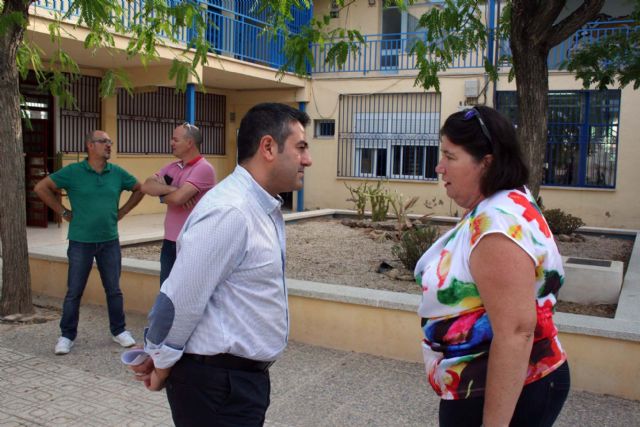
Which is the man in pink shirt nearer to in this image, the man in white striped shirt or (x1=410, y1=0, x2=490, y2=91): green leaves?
(x1=410, y1=0, x2=490, y2=91): green leaves

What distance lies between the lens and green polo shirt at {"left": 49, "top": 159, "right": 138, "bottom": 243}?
5.45m

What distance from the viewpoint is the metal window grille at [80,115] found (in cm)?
1406

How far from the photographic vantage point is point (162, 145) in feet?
55.0

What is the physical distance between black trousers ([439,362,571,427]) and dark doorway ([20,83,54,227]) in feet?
40.5

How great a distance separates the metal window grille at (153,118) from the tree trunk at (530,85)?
33.2 feet

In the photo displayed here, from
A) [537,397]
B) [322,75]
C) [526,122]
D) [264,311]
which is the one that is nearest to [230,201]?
[264,311]

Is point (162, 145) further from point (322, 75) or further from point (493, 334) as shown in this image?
point (493, 334)

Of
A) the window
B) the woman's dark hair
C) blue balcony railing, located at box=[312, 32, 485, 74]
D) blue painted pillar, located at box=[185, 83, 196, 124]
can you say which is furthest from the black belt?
the window

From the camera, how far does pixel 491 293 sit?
1852mm

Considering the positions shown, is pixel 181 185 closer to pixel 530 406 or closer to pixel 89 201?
pixel 89 201

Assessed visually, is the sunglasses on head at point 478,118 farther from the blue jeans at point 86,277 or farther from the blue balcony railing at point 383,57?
the blue balcony railing at point 383,57

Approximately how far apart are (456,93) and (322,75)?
3.93 metres

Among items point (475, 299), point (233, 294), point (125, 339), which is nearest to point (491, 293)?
point (475, 299)

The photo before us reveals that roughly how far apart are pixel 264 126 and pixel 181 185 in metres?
3.17
